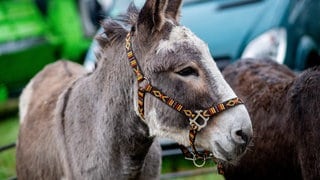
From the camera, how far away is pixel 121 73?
13.7ft

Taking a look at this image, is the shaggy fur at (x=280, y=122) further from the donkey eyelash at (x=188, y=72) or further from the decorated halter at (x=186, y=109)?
the donkey eyelash at (x=188, y=72)

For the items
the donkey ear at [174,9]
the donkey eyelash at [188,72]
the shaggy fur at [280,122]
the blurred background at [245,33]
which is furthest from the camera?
the blurred background at [245,33]

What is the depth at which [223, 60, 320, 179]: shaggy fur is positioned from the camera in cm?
470

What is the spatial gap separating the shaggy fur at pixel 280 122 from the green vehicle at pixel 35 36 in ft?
23.3

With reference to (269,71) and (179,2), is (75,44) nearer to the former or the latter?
(269,71)

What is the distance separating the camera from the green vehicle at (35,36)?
43.0 ft

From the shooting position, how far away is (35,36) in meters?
13.5

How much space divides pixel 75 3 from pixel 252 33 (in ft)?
25.2

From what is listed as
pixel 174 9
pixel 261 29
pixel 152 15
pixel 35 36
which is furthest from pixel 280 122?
pixel 35 36

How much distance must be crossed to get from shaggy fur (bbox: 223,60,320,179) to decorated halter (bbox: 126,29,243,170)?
1001 millimetres

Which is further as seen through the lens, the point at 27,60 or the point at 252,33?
the point at 27,60

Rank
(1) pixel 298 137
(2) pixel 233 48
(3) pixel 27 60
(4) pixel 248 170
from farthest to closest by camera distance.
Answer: (3) pixel 27 60, (2) pixel 233 48, (4) pixel 248 170, (1) pixel 298 137

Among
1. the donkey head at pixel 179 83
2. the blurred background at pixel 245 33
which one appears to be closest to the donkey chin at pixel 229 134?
the donkey head at pixel 179 83

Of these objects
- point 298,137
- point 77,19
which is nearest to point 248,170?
point 298,137
